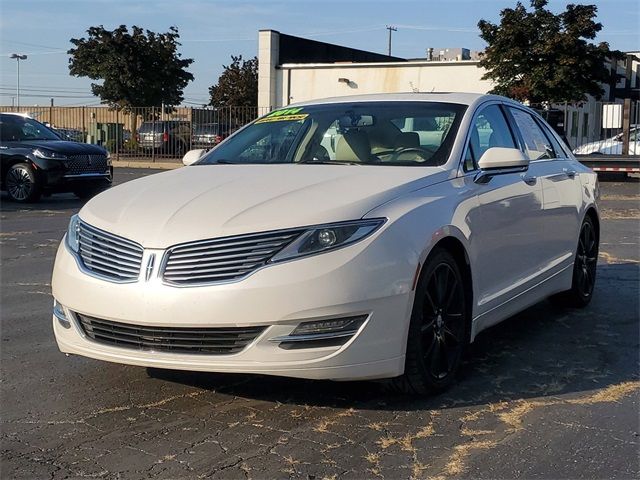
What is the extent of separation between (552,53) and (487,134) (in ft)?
79.3

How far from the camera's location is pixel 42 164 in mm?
14273

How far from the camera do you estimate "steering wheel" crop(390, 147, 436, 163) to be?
4629mm

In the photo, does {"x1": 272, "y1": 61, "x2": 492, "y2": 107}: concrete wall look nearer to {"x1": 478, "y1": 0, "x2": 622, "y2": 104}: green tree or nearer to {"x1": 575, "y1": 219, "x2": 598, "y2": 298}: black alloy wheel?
{"x1": 478, "y1": 0, "x2": 622, "y2": 104}: green tree

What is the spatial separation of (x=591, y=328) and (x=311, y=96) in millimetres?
30102

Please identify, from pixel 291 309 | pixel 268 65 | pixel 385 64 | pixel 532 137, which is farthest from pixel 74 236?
pixel 268 65

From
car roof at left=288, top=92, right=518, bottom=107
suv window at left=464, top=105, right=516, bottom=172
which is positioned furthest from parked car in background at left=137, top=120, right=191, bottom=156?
suv window at left=464, top=105, right=516, bottom=172

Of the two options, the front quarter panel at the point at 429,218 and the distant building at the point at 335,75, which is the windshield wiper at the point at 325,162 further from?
the distant building at the point at 335,75

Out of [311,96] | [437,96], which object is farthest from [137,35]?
[437,96]

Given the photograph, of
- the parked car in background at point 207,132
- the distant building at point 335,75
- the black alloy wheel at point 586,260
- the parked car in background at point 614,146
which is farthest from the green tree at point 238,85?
the black alloy wheel at point 586,260

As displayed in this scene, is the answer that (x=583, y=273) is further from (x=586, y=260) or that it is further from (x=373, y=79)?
(x=373, y=79)

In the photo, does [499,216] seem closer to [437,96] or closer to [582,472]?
[437,96]

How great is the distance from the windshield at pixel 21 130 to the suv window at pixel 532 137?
1142 cm

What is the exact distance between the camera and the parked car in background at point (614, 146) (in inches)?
864

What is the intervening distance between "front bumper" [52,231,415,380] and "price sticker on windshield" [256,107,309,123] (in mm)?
1994
